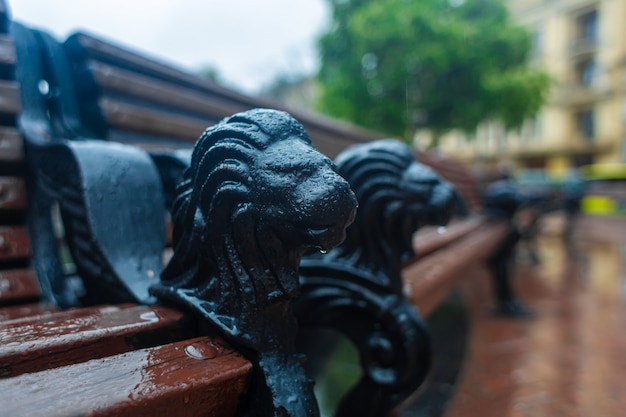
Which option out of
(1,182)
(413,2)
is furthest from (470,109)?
(1,182)

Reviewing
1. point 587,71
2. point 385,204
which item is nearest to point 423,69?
point 385,204

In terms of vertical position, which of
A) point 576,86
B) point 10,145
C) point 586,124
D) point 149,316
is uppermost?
point 576,86

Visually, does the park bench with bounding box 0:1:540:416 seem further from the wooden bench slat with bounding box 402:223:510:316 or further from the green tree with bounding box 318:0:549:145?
the green tree with bounding box 318:0:549:145

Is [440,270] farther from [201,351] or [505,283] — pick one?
[505,283]

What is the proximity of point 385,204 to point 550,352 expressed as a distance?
2.13 metres

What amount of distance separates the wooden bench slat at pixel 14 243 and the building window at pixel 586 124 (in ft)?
110

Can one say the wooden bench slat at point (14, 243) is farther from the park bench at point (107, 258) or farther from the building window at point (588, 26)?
the building window at point (588, 26)

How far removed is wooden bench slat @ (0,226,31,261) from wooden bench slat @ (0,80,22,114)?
0.38 m

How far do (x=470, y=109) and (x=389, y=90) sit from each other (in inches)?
111

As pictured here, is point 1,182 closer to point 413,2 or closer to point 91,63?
point 91,63

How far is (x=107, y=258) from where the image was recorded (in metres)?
1.14

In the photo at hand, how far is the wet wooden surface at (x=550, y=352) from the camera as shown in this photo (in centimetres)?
207

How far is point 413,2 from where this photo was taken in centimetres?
1509

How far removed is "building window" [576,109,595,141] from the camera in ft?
95.3
